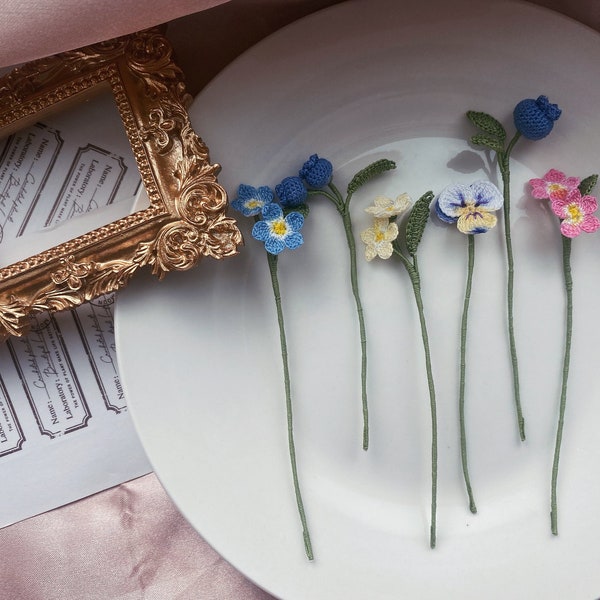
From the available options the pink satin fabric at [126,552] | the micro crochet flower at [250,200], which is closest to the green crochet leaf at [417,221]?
the micro crochet flower at [250,200]

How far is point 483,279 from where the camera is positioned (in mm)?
494

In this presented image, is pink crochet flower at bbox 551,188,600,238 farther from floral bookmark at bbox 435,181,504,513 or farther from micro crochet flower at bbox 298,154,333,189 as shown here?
micro crochet flower at bbox 298,154,333,189

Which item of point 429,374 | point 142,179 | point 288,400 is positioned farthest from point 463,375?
point 142,179

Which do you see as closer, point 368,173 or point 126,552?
point 368,173

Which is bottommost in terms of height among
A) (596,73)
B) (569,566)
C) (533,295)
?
(569,566)

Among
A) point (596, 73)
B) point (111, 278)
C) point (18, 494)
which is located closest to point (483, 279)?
point (596, 73)

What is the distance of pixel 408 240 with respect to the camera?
47 cm

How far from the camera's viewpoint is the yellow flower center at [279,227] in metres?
0.46

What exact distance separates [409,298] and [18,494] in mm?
374

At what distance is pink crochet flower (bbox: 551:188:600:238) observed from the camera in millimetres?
458

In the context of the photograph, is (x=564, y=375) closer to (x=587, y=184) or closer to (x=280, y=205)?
(x=587, y=184)

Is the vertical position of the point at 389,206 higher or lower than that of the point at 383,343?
higher

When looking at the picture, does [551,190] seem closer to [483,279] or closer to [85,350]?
[483,279]

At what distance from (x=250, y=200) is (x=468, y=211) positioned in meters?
0.15
